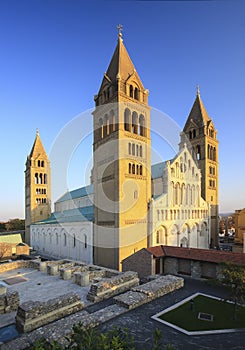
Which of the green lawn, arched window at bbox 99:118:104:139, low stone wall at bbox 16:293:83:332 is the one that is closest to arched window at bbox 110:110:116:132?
arched window at bbox 99:118:104:139

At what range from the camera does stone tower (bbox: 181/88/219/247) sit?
4788cm

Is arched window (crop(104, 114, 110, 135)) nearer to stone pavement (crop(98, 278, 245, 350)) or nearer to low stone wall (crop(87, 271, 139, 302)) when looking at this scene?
low stone wall (crop(87, 271, 139, 302))

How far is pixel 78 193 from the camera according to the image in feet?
193

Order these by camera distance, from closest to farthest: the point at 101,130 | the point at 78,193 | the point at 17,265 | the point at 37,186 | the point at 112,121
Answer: the point at 17,265, the point at 112,121, the point at 101,130, the point at 78,193, the point at 37,186

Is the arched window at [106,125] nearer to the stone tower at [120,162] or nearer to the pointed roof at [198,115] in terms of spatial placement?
the stone tower at [120,162]

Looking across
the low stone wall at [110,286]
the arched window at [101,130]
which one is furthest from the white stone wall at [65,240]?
the low stone wall at [110,286]

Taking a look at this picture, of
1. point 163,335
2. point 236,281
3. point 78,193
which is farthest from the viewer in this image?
point 78,193

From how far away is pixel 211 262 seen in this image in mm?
23547

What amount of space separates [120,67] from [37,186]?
41.2 m

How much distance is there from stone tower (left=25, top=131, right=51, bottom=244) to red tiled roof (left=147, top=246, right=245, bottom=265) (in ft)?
143

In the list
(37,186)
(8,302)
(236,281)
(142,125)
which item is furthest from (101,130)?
(37,186)

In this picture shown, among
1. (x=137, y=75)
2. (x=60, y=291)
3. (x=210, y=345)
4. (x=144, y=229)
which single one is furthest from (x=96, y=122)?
(x=210, y=345)

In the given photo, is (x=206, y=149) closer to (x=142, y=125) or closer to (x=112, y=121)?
(x=142, y=125)

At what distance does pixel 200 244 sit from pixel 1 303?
33859mm
